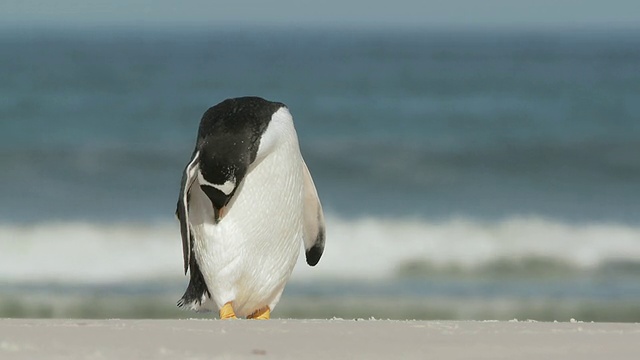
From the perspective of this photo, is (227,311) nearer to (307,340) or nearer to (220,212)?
(220,212)

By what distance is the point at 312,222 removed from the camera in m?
7.14

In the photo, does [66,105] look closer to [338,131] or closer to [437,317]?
[338,131]

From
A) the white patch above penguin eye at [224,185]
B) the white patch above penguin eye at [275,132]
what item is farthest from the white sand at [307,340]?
the white patch above penguin eye at [275,132]

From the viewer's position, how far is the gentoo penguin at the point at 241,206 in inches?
241

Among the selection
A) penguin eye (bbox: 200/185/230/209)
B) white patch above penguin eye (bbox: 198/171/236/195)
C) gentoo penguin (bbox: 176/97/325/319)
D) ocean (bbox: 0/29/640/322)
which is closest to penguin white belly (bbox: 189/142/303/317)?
gentoo penguin (bbox: 176/97/325/319)

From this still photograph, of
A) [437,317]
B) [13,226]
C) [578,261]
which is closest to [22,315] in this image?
[437,317]

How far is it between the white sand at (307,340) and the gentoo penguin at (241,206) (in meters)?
1.08

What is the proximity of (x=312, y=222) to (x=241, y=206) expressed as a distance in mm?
857

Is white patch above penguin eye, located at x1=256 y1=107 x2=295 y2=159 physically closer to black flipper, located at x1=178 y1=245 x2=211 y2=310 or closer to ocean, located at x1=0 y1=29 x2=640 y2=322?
black flipper, located at x1=178 y1=245 x2=211 y2=310

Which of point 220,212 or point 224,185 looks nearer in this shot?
point 224,185

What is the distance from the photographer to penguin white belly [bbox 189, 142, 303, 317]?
635 cm

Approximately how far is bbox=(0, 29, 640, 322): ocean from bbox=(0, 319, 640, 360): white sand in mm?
3898

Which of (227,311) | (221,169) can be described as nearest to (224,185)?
(221,169)

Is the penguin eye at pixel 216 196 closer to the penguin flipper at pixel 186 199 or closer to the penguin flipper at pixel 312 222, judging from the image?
the penguin flipper at pixel 186 199
